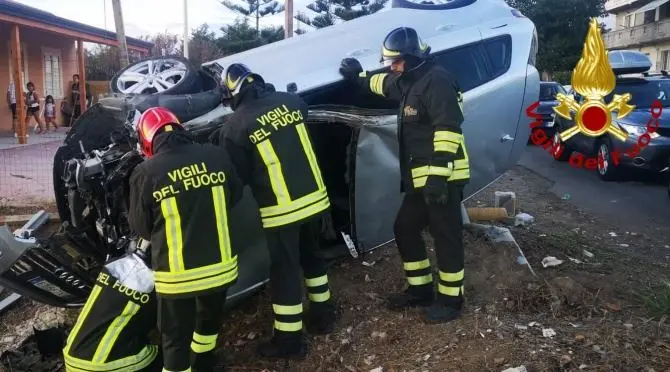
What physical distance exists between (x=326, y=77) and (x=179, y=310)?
1977mm

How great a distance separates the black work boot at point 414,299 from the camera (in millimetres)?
4160

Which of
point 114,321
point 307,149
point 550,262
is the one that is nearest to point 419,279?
point 307,149

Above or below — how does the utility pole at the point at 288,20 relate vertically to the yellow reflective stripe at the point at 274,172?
above

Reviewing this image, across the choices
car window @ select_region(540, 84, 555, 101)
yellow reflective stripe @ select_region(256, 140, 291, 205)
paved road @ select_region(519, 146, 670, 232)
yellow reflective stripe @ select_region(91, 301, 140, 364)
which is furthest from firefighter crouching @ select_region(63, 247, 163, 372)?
car window @ select_region(540, 84, 555, 101)

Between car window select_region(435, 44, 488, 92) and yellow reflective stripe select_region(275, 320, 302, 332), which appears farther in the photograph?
car window select_region(435, 44, 488, 92)

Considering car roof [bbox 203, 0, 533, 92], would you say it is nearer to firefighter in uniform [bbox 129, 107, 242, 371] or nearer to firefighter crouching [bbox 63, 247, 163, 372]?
firefighter in uniform [bbox 129, 107, 242, 371]

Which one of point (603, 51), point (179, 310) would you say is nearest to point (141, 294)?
point (179, 310)

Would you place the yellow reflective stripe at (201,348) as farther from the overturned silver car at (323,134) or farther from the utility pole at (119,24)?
the utility pole at (119,24)

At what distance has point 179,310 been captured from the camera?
3199 millimetres

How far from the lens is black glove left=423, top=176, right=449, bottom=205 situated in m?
3.69

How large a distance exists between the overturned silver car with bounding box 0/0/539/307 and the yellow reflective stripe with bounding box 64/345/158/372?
1.99ft

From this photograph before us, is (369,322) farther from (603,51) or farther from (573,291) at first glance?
(603,51)

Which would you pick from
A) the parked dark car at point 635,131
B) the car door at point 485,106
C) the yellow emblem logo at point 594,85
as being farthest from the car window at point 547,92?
the yellow emblem logo at point 594,85

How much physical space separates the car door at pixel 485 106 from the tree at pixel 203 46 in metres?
23.6
